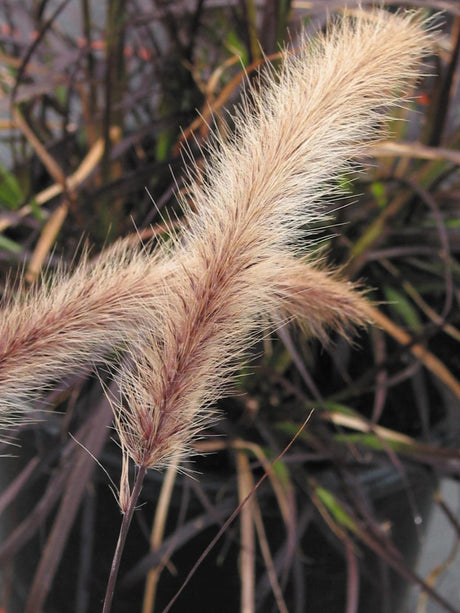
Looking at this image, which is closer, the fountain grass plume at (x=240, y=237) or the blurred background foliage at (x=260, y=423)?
the fountain grass plume at (x=240, y=237)

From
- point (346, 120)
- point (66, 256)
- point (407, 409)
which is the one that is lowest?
point (407, 409)

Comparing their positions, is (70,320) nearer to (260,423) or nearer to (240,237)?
(240,237)

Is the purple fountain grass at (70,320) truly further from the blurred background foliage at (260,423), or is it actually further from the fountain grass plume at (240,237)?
the blurred background foliage at (260,423)

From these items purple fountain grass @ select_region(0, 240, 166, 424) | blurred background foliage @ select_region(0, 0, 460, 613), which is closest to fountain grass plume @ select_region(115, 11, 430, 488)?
purple fountain grass @ select_region(0, 240, 166, 424)

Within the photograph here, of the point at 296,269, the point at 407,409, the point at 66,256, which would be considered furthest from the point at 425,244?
the point at 296,269

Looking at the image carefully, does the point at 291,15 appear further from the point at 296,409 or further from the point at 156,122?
the point at 296,409

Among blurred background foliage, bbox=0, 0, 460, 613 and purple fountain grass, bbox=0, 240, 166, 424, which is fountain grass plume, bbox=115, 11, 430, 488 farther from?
blurred background foliage, bbox=0, 0, 460, 613

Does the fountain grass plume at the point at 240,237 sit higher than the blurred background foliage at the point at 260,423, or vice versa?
the fountain grass plume at the point at 240,237

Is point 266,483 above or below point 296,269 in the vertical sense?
below

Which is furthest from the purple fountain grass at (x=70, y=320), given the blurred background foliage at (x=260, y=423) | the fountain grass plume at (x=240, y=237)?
the blurred background foliage at (x=260, y=423)
